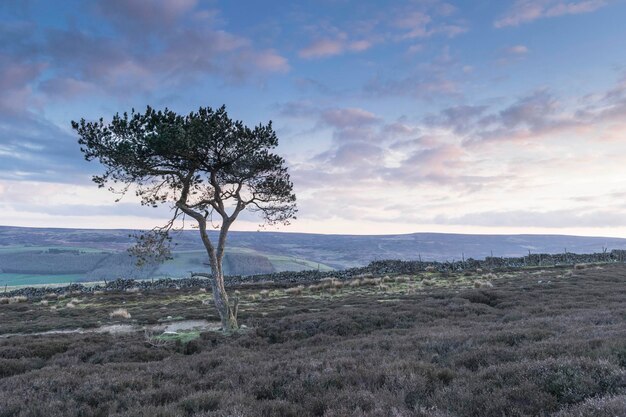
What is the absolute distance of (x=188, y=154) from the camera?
61.0ft

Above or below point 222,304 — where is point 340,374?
above

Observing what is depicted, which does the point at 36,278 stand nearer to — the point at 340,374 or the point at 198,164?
the point at 198,164

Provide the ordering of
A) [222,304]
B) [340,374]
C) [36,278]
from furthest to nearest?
[36,278]
[222,304]
[340,374]

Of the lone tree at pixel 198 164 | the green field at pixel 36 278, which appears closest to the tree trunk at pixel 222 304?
the lone tree at pixel 198 164

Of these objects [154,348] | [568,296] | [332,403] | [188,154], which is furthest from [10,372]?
[568,296]

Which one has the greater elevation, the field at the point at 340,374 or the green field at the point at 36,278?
the field at the point at 340,374

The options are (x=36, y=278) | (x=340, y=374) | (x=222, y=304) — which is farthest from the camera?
(x=36, y=278)

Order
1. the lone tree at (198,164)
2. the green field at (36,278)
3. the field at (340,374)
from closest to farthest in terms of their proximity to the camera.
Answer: the field at (340,374) → the lone tree at (198,164) → the green field at (36,278)

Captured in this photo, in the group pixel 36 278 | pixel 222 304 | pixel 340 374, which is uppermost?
pixel 340 374

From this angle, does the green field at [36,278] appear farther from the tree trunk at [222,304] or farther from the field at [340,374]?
the field at [340,374]

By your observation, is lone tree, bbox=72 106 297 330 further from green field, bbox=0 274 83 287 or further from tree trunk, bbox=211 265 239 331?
green field, bbox=0 274 83 287

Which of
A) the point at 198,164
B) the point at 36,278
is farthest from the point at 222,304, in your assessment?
the point at 36,278

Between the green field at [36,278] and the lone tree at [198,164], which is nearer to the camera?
the lone tree at [198,164]

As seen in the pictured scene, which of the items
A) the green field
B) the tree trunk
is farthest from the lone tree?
the green field
